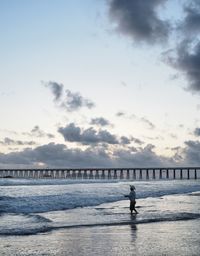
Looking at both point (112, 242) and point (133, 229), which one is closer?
point (112, 242)

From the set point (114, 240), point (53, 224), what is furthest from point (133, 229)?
point (53, 224)

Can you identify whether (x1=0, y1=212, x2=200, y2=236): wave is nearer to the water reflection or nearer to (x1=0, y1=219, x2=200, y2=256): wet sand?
the water reflection

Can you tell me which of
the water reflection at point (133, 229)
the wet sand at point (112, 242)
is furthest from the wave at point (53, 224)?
the wet sand at point (112, 242)

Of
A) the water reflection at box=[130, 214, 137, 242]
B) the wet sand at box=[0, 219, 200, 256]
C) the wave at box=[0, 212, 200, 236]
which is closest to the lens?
the wet sand at box=[0, 219, 200, 256]

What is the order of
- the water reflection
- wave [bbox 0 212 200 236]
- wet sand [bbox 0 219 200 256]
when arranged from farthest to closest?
1. wave [bbox 0 212 200 236]
2. the water reflection
3. wet sand [bbox 0 219 200 256]

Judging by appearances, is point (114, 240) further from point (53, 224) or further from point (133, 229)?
point (53, 224)

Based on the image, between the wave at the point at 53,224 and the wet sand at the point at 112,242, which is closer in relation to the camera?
the wet sand at the point at 112,242

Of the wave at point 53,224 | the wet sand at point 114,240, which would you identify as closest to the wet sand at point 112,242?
the wet sand at point 114,240

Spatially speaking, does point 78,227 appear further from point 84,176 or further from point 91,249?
point 84,176

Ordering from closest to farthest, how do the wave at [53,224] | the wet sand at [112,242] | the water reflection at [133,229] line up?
the wet sand at [112,242] → the water reflection at [133,229] → the wave at [53,224]

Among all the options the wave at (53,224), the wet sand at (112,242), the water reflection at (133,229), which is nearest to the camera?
the wet sand at (112,242)

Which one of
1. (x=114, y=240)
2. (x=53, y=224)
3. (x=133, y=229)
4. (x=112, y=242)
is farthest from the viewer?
(x=53, y=224)

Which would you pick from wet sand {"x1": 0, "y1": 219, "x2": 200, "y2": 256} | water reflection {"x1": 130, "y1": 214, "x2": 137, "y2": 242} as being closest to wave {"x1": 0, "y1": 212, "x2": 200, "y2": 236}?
water reflection {"x1": 130, "y1": 214, "x2": 137, "y2": 242}

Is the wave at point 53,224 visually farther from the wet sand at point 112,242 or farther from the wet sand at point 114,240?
the wet sand at point 112,242
